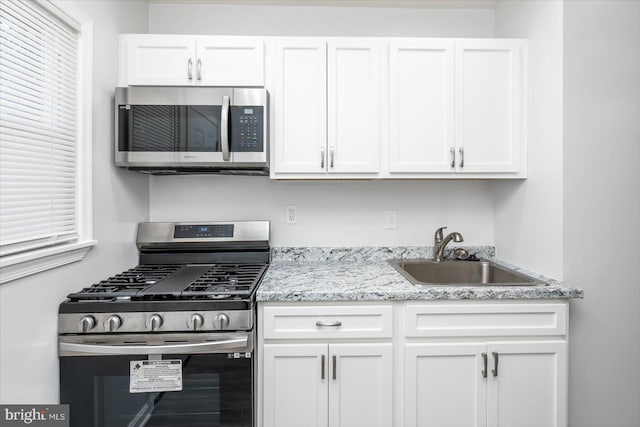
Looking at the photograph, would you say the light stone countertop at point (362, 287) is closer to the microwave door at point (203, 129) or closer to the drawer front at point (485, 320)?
the drawer front at point (485, 320)

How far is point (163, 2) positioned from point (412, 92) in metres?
1.59

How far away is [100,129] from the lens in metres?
1.75

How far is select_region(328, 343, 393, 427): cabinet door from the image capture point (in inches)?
63.9

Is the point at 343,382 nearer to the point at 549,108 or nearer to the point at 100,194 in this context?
the point at 100,194

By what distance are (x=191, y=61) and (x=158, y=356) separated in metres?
1.43

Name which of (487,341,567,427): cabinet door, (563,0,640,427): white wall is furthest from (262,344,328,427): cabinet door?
(563,0,640,427): white wall

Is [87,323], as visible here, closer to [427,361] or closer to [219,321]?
[219,321]

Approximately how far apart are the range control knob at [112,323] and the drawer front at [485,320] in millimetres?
1179

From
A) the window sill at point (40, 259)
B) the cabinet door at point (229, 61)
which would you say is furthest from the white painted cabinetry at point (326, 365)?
the cabinet door at point (229, 61)

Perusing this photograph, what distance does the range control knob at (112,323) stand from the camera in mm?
1455

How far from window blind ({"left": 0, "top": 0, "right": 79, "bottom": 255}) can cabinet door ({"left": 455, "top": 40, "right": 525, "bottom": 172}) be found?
182cm

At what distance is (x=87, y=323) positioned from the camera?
145cm

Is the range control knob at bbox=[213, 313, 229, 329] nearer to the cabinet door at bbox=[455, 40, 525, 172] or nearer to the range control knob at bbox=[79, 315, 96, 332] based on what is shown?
the range control knob at bbox=[79, 315, 96, 332]

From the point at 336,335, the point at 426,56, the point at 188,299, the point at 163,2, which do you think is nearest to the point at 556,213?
the point at 426,56
